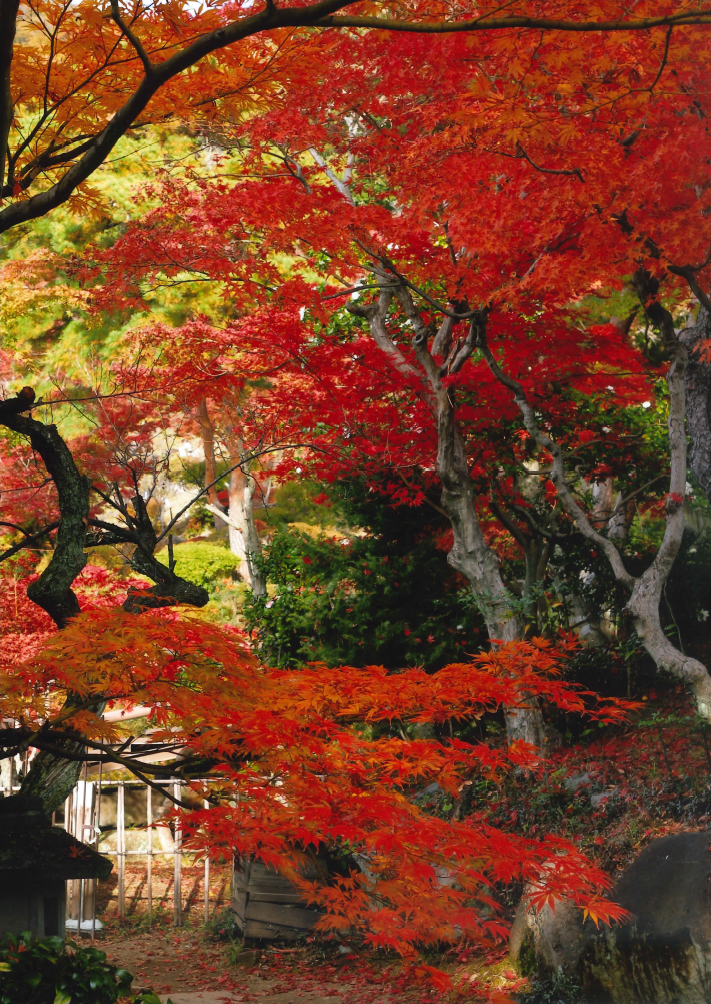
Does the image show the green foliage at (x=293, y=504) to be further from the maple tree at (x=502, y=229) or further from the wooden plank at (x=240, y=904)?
Answer: the wooden plank at (x=240, y=904)

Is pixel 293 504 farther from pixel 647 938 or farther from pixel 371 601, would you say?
pixel 647 938

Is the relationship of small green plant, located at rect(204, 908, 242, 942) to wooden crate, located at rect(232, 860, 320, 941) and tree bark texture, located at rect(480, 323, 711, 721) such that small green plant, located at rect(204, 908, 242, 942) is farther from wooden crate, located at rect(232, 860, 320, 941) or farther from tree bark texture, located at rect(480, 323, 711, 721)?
tree bark texture, located at rect(480, 323, 711, 721)

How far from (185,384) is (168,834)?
7.52m

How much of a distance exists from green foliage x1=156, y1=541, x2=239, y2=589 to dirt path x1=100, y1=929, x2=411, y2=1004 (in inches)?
267

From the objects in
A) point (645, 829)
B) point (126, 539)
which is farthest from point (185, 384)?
point (645, 829)

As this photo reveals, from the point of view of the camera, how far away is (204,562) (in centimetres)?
1595

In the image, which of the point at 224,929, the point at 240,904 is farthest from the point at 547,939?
the point at 224,929

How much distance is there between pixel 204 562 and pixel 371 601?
22.4 feet

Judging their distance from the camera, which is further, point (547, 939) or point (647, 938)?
point (547, 939)

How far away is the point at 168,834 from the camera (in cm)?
1319

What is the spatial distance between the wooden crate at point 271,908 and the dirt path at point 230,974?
0.23 metres

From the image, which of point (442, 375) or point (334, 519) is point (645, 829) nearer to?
point (442, 375)

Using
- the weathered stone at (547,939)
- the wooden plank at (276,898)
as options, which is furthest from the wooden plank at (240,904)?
the weathered stone at (547,939)

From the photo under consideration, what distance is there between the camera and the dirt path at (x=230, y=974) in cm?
771
